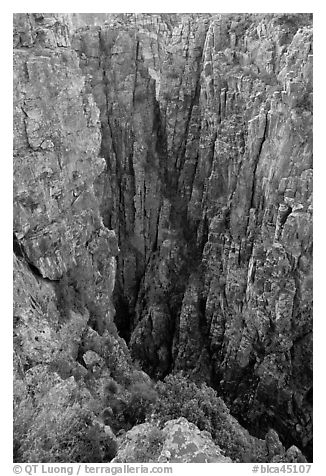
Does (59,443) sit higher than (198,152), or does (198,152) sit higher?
(198,152)

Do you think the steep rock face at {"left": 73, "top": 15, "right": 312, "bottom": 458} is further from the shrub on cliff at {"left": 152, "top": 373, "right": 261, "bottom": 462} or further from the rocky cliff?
the shrub on cliff at {"left": 152, "top": 373, "right": 261, "bottom": 462}

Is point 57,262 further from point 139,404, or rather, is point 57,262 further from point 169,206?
point 169,206

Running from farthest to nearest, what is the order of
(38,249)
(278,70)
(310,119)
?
1. (278,70)
2. (310,119)
3. (38,249)

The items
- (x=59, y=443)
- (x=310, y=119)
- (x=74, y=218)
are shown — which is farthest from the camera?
(x=310, y=119)

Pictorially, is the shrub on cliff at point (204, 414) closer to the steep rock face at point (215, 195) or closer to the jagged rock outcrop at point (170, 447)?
the jagged rock outcrop at point (170, 447)

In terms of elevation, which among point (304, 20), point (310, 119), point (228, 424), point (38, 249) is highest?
point (304, 20)

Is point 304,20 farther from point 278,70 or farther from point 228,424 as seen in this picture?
point 228,424

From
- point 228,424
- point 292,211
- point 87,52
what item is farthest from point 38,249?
point 87,52

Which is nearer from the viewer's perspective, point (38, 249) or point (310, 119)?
point (38, 249)
